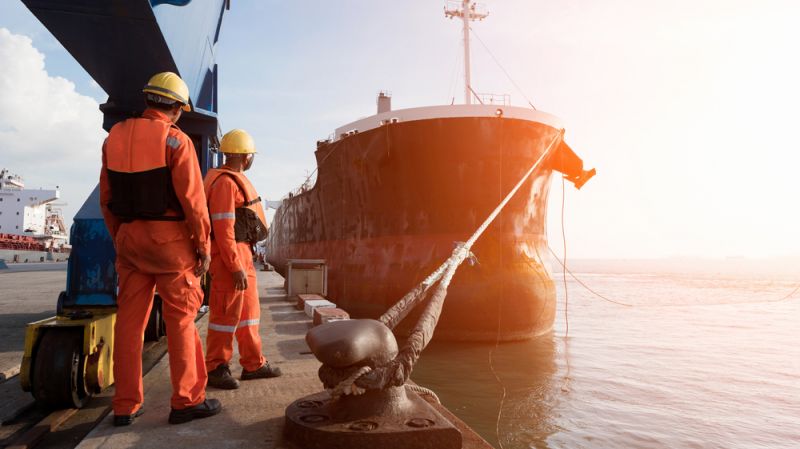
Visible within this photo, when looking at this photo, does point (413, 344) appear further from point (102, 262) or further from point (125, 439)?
point (102, 262)

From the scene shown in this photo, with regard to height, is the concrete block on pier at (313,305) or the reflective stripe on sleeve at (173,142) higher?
the reflective stripe on sleeve at (173,142)

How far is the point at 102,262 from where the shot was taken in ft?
12.1

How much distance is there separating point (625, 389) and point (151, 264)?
6.58m

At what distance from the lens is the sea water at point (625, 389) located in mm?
4863

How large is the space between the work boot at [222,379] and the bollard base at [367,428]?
0.93 meters

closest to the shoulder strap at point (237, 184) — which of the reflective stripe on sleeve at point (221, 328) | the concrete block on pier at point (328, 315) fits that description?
the reflective stripe on sleeve at point (221, 328)

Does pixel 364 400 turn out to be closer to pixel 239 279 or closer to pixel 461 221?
pixel 239 279

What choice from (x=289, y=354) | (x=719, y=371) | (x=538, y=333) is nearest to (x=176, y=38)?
(x=289, y=354)

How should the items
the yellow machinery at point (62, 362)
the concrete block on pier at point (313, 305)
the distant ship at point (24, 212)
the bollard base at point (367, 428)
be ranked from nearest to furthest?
the bollard base at point (367, 428) → the yellow machinery at point (62, 362) → the concrete block on pier at point (313, 305) → the distant ship at point (24, 212)

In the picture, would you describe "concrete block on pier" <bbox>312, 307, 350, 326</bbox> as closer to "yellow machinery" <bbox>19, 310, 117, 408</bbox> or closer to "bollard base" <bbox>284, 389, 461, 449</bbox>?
"yellow machinery" <bbox>19, 310, 117, 408</bbox>

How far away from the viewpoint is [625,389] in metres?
6.50

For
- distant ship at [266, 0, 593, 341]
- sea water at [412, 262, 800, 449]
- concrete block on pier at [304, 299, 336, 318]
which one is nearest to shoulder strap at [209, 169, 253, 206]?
concrete block on pier at [304, 299, 336, 318]

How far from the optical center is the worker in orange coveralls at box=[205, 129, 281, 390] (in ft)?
9.19

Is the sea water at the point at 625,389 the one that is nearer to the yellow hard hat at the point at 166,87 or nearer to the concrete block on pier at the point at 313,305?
the concrete block on pier at the point at 313,305
